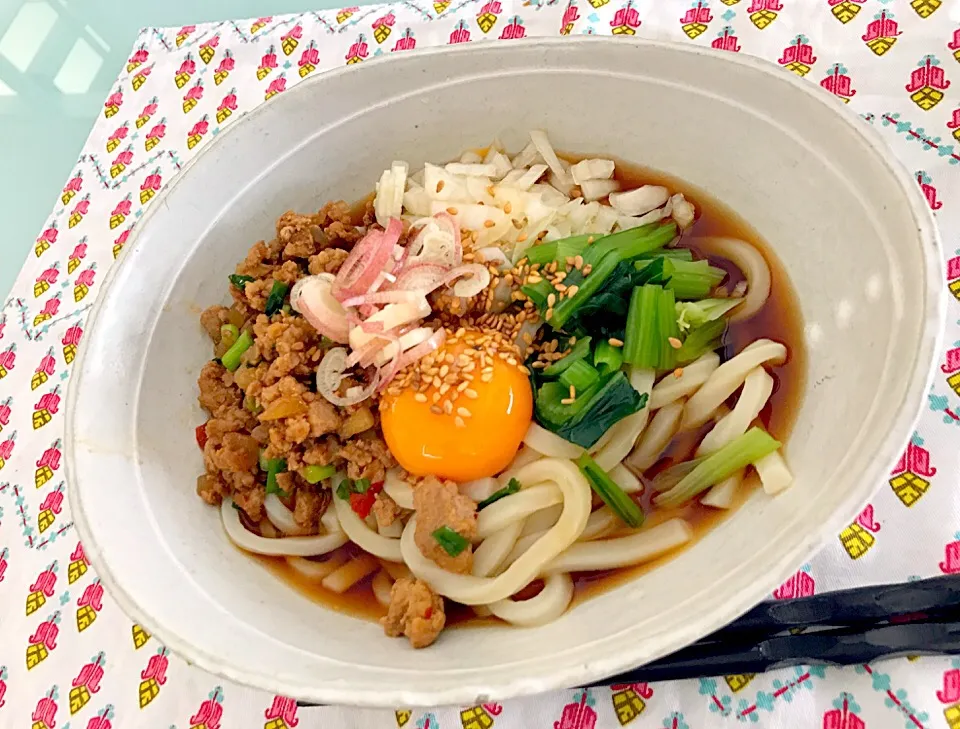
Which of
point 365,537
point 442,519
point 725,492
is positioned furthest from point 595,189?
point 365,537

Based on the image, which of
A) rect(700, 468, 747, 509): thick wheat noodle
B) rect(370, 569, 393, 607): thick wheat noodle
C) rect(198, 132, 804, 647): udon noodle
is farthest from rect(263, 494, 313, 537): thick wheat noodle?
rect(700, 468, 747, 509): thick wheat noodle

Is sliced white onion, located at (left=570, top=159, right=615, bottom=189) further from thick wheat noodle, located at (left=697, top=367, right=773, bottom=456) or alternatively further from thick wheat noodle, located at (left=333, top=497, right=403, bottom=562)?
thick wheat noodle, located at (left=333, top=497, right=403, bottom=562)

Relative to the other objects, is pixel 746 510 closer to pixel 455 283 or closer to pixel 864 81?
pixel 455 283

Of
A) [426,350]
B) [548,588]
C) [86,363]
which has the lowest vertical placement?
[86,363]

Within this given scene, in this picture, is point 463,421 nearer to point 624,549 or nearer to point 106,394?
point 624,549

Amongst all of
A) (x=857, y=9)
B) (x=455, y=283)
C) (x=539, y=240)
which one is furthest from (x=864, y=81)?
(x=455, y=283)
